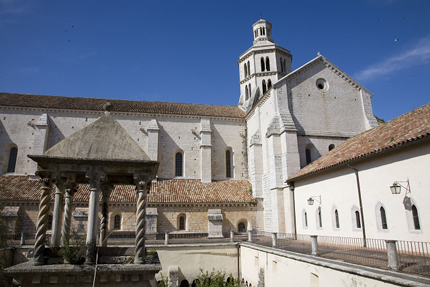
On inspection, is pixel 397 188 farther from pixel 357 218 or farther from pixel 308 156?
pixel 308 156

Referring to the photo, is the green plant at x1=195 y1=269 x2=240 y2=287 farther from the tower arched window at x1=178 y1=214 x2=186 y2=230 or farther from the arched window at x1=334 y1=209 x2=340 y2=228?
the arched window at x1=334 y1=209 x2=340 y2=228

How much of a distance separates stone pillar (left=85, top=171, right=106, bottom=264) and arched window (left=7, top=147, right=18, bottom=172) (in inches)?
959

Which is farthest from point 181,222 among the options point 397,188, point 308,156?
point 397,188

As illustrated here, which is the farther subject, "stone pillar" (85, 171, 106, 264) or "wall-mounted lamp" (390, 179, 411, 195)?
"wall-mounted lamp" (390, 179, 411, 195)

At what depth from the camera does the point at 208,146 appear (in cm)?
3045

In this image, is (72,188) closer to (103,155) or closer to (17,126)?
(103,155)

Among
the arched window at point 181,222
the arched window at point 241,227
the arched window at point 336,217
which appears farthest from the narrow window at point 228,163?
the arched window at point 336,217

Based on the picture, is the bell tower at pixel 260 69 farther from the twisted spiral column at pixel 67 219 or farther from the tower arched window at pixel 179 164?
the twisted spiral column at pixel 67 219

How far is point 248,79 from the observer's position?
36.7 metres

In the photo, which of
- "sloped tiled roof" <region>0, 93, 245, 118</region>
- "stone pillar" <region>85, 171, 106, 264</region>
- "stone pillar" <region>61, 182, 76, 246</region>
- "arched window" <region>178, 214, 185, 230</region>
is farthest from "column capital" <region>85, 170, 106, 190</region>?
"sloped tiled roof" <region>0, 93, 245, 118</region>

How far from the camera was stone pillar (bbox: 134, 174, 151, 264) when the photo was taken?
30.2 feet

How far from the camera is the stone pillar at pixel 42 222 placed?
8852 millimetres

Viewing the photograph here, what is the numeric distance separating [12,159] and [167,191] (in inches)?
614

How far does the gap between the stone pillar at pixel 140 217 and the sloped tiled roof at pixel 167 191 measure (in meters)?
15.8
